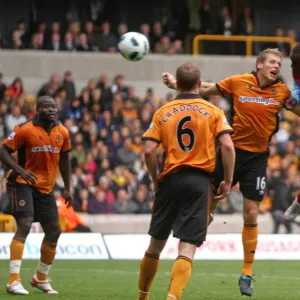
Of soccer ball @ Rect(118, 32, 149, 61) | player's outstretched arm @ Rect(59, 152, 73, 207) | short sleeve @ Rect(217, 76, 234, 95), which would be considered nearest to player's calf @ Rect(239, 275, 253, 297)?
short sleeve @ Rect(217, 76, 234, 95)

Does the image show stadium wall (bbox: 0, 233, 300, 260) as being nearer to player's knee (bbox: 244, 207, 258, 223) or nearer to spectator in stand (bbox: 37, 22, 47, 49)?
player's knee (bbox: 244, 207, 258, 223)

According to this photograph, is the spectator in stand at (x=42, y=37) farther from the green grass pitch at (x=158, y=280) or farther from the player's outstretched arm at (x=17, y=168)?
the player's outstretched arm at (x=17, y=168)

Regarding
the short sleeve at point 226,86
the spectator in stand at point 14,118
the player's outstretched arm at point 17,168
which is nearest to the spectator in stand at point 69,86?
the spectator in stand at point 14,118

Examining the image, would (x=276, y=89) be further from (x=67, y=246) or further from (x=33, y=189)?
(x=67, y=246)

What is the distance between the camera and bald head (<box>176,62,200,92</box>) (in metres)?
9.76

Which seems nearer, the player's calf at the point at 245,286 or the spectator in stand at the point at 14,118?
the player's calf at the point at 245,286

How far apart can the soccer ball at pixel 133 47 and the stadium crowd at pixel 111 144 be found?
7.86 m

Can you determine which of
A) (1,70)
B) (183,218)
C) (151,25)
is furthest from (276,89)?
(151,25)

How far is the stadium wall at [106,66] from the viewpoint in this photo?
26875 millimetres

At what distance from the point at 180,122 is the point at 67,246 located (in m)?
8.95

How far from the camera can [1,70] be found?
26609mm

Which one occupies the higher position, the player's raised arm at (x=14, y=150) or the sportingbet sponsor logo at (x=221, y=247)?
the player's raised arm at (x=14, y=150)

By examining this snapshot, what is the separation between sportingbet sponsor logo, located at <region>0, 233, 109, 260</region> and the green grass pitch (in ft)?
2.30

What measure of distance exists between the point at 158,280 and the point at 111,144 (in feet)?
35.1
